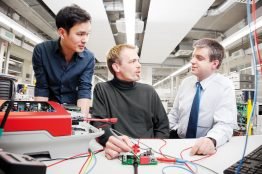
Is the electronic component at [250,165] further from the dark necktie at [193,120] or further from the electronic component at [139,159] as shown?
the dark necktie at [193,120]

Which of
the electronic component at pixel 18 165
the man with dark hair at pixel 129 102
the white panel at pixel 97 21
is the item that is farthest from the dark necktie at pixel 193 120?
the white panel at pixel 97 21

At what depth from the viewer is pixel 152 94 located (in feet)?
4.81

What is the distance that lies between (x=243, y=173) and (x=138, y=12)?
4656 mm

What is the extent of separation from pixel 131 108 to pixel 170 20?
3163 millimetres

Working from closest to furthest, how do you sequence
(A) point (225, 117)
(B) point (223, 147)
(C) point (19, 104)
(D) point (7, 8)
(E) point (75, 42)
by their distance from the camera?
(C) point (19, 104) < (B) point (223, 147) < (A) point (225, 117) < (E) point (75, 42) < (D) point (7, 8)

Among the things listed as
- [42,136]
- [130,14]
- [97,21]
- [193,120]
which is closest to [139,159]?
[42,136]

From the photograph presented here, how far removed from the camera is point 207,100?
1521 millimetres

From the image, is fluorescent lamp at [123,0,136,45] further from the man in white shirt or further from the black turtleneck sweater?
the black turtleneck sweater

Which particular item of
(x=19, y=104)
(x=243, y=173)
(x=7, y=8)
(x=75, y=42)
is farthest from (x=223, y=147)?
(x=7, y=8)

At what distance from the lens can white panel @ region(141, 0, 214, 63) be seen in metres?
3.46

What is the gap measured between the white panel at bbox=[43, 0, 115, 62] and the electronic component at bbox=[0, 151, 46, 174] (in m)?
3.43

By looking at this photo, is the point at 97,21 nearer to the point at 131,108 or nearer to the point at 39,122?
the point at 131,108

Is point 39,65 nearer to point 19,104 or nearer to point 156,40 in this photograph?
point 19,104

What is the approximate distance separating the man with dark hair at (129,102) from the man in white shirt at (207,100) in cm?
28
